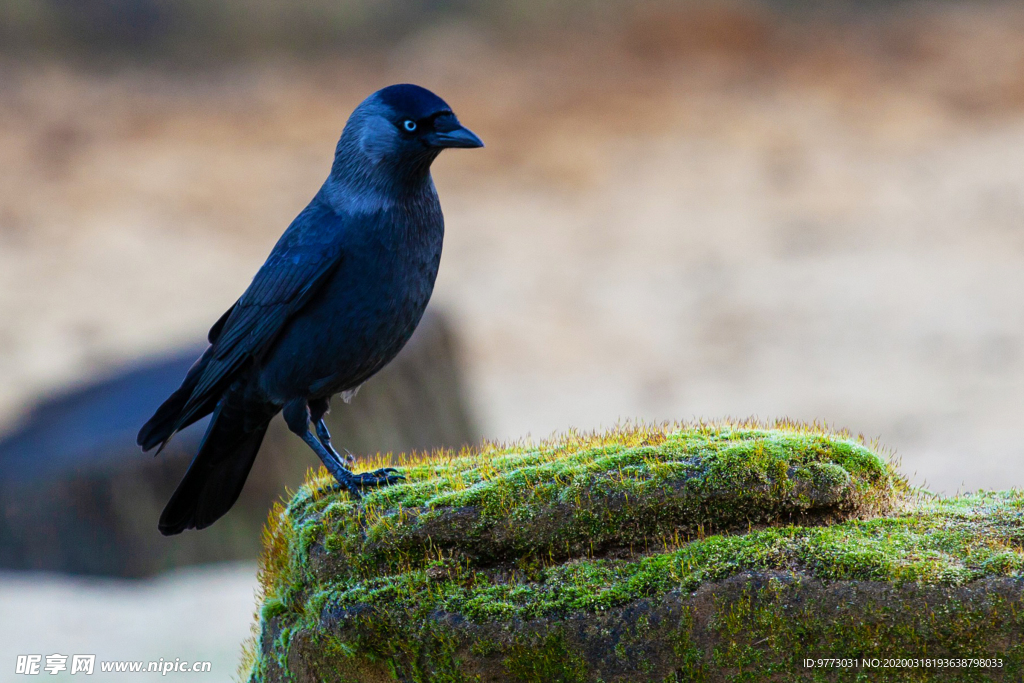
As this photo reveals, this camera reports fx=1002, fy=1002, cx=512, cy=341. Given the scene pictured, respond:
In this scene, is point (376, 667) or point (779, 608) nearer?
point (779, 608)

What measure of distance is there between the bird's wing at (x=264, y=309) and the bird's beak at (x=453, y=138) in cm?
66

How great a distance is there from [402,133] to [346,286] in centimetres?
72

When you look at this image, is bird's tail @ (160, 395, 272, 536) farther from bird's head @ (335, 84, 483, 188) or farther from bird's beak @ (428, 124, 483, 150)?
bird's beak @ (428, 124, 483, 150)

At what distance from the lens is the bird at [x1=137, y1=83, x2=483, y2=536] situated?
4418mm

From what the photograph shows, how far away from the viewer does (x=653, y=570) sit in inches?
147

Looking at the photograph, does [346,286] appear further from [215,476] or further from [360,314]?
[215,476]

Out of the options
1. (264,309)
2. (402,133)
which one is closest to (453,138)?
(402,133)

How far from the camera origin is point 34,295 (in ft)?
60.8

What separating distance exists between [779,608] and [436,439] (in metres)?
7.15

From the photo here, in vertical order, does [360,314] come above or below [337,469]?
above

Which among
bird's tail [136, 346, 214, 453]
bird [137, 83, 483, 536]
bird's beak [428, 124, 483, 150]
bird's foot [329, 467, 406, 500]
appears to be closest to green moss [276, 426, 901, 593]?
bird's foot [329, 467, 406, 500]

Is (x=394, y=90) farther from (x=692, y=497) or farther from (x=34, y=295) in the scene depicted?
(x=34, y=295)

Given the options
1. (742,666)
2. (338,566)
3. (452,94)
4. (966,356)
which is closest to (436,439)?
(338,566)

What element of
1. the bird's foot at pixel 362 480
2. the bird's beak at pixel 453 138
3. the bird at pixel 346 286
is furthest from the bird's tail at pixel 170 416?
the bird's beak at pixel 453 138
